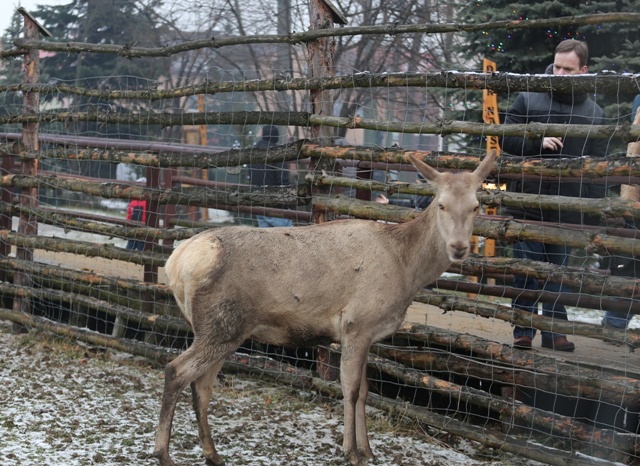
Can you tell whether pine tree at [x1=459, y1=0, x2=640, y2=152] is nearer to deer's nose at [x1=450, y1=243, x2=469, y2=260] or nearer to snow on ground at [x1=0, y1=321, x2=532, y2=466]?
snow on ground at [x1=0, y1=321, x2=532, y2=466]

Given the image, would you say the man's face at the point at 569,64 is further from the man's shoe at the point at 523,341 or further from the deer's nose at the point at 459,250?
the deer's nose at the point at 459,250

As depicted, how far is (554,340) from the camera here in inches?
263

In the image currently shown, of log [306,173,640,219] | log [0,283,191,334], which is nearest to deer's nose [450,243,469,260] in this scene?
log [306,173,640,219]

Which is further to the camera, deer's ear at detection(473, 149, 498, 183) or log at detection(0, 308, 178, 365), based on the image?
log at detection(0, 308, 178, 365)

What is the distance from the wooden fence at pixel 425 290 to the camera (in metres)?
5.70

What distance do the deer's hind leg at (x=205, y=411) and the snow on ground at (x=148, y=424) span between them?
0.10m

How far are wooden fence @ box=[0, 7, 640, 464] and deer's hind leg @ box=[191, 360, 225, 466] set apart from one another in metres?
1.45

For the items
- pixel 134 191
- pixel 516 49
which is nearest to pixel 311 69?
pixel 134 191

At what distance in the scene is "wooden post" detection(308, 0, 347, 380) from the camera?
7.16 m

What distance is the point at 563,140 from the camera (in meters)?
6.39

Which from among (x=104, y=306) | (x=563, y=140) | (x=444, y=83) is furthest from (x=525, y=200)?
(x=104, y=306)

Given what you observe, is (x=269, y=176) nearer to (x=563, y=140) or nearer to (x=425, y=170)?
(x=563, y=140)

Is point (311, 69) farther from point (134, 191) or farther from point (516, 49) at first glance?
point (516, 49)

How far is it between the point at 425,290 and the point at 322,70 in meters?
2.03
